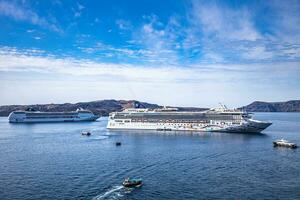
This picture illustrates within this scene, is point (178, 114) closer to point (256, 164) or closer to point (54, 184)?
point (256, 164)

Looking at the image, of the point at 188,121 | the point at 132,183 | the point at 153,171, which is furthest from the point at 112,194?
the point at 188,121

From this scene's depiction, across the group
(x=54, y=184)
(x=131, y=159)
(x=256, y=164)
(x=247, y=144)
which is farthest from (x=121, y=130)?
(x=54, y=184)

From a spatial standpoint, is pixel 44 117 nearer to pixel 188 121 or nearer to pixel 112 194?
pixel 188 121

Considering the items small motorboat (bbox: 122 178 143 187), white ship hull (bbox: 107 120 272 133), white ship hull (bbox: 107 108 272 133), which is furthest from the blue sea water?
white ship hull (bbox: 107 108 272 133)

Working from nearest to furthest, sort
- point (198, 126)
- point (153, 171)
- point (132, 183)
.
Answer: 1. point (132, 183)
2. point (153, 171)
3. point (198, 126)

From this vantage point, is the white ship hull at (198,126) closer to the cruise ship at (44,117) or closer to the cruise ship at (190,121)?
the cruise ship at (190,121)
